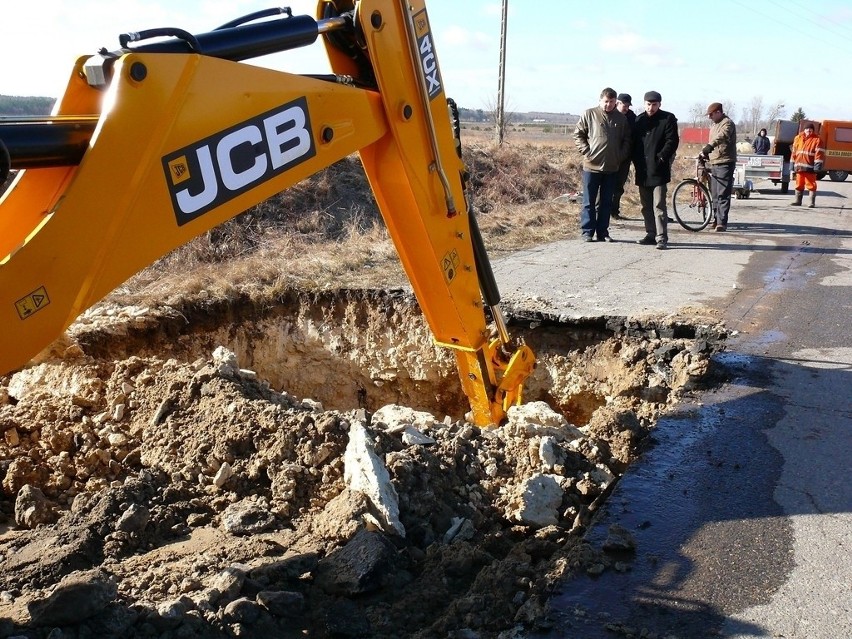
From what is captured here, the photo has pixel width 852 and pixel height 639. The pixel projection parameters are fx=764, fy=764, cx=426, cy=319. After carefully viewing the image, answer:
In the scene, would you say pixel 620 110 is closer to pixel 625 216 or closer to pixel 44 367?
pixel 625 216

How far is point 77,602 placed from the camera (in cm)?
278

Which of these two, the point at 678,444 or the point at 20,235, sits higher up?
the point at 20,235

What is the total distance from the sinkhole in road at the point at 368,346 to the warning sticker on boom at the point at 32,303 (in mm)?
4411

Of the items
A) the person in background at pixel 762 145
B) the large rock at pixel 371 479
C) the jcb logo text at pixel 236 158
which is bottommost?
the large rock at pixel 371 479

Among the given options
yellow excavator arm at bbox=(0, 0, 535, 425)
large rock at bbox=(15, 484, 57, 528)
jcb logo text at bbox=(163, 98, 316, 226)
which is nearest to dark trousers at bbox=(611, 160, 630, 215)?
yellow excavator arm at bbox=(0, 0, 535, 425)

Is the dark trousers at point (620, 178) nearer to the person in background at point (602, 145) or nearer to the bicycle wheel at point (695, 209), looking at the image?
the person in background at point (602, 145)

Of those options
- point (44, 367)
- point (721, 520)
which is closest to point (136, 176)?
point (721, 520)

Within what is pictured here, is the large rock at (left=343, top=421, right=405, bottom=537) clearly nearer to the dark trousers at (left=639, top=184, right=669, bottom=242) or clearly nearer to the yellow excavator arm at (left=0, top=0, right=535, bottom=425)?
the yellow excavator arm at (left=0, top=0, right=535, bottom=425)

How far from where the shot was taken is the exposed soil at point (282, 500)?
3.04 metres

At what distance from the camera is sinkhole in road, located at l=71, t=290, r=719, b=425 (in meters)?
6.69

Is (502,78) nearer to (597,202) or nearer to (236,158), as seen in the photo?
(597,202)

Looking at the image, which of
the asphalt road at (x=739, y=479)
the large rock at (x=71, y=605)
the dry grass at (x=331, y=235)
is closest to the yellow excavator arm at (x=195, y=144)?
the large rock at (x=71, y=605)

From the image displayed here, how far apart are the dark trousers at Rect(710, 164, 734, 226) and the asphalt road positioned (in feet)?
11.7

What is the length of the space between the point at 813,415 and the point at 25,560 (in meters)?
4.58
